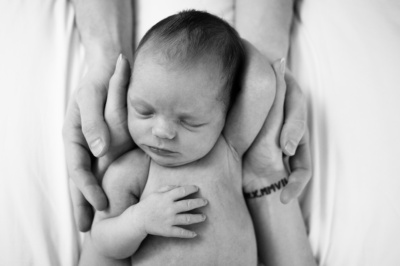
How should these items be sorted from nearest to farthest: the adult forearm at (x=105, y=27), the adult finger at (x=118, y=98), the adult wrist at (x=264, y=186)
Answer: the adult finger at (x=118, y=98) → the adult wrist at (x=264, y=186) → the adult forearm at (x=105, y=27)

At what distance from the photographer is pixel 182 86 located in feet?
2.57

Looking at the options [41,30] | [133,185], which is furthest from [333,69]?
[41,30]

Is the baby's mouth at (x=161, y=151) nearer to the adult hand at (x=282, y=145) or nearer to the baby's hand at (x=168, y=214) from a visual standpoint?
the baby's hand at (x=168, y=214)

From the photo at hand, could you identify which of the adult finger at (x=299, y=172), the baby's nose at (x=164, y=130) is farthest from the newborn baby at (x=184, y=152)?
the adult finger at (x=299, y=172)

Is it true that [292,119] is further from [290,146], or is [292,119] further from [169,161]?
[169,161]

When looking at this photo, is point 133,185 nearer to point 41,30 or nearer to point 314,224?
point 314,224

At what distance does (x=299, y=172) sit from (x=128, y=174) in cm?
43

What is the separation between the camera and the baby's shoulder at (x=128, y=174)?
876 millimetres

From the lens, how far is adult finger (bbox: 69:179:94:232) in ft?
3.05

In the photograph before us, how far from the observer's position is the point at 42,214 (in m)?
0.95

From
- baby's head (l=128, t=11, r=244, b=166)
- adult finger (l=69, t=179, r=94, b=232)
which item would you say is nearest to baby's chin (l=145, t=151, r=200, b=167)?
baby's head (l=128, t=11, r=244, b=166)

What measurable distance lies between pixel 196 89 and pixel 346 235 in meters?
0.54

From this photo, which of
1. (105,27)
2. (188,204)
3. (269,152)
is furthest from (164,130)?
(105,27)

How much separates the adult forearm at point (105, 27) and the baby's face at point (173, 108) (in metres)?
0.33
